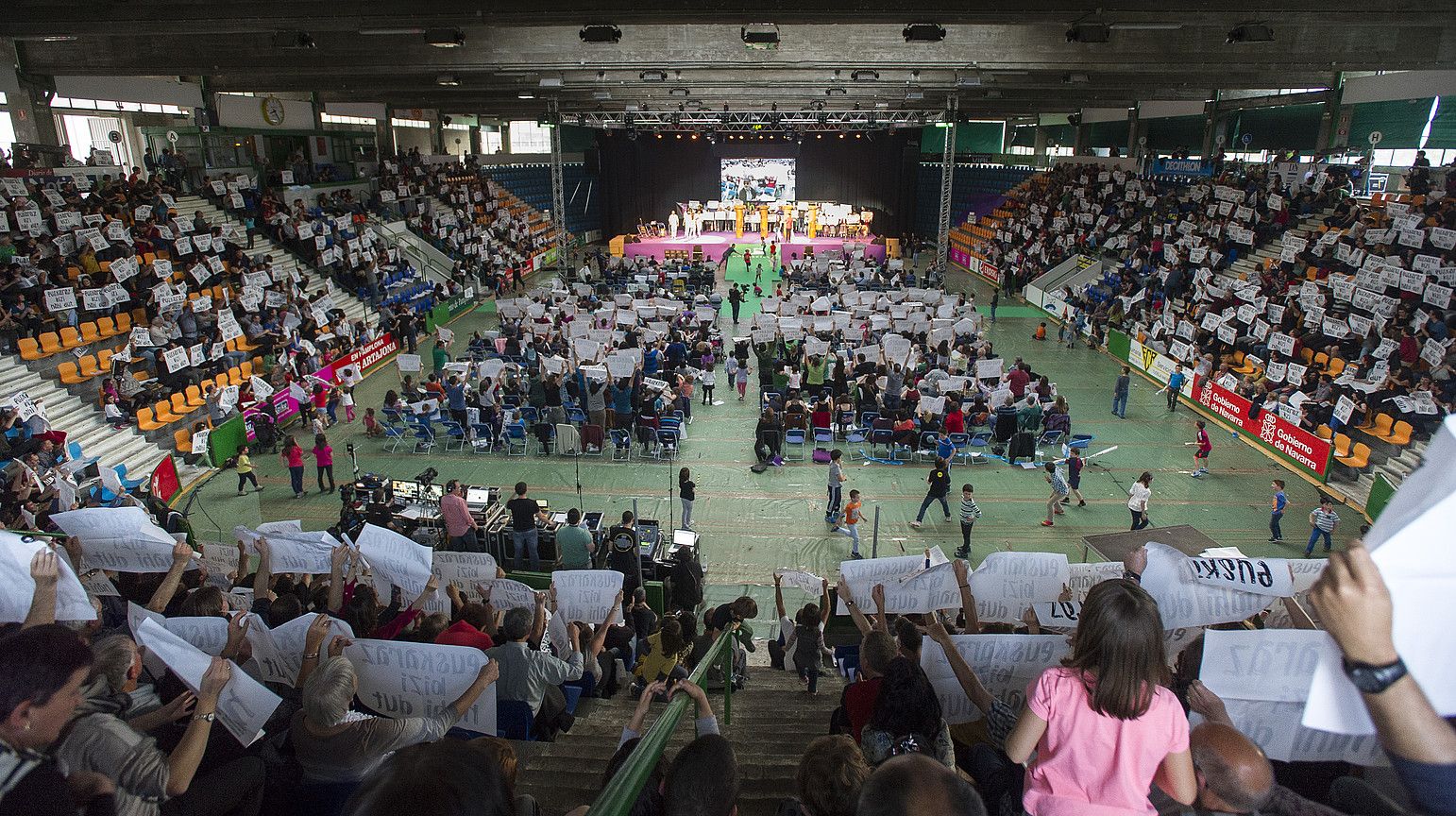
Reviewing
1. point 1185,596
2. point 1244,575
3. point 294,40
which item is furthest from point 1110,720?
point 294,40

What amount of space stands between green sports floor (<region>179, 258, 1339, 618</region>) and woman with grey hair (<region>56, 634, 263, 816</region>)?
7964 mm

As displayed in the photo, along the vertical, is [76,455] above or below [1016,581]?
below

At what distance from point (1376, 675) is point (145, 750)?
3.82m

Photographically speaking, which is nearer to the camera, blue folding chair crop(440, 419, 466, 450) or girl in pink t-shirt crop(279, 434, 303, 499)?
girl in pink t-shirt crop(279, 434, 303, 499)

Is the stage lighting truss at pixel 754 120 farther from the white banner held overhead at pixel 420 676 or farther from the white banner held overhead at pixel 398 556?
the white banner held overhead at pixel 420 676

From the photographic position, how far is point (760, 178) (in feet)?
160

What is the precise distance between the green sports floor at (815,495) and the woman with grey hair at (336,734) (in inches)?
298

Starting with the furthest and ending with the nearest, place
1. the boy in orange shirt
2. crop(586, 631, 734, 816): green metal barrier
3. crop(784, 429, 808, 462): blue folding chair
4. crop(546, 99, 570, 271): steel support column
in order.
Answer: crop(546, 99, 570, 271): steel support column < crop(784, 429, 808, 462): blue folding chair < the boy in orange shirt < crop(586, 631, 734, 816): green metal barrier

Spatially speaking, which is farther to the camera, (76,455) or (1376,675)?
(76,455)

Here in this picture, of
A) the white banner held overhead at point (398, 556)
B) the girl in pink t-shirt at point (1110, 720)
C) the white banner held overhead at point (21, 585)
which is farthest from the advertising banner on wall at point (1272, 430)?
the white banner held overhead at point (21, 585)

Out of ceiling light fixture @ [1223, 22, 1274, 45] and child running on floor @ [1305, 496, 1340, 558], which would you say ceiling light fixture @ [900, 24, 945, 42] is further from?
child running on floor @ [1305, 496, 1340, 558]

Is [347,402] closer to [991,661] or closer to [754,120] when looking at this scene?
[991,661]

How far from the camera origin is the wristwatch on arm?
1584mm

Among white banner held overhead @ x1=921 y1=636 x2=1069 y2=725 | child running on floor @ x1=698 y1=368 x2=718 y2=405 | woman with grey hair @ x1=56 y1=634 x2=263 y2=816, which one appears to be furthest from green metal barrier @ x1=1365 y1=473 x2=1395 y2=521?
woman with grey hair @ x1=56 y1=634 x2=263 y2=816
